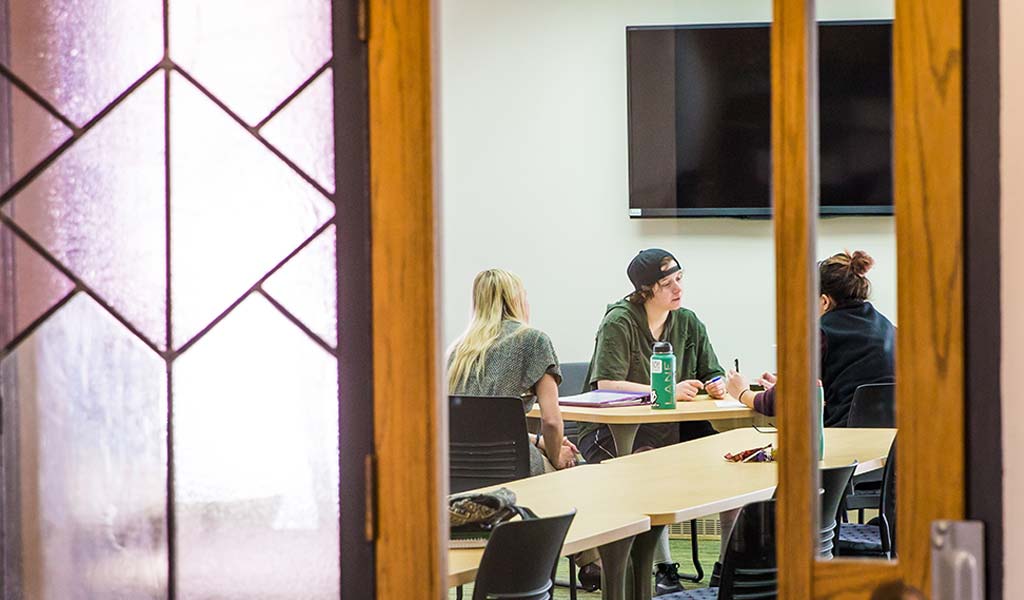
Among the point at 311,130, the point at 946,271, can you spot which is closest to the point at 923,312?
the point at 946,271

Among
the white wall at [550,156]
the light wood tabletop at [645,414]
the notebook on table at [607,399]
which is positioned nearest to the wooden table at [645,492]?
the light wood tabletop at [645,414]

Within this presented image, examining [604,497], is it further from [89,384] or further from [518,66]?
[518,66]

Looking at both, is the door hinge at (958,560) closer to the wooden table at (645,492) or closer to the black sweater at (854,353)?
the wooden table at (645,492)

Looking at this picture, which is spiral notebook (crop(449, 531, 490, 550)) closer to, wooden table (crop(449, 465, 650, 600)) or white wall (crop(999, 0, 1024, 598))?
wooden table (crop(449, 465, 650, 600))

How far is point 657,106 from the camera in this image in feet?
24.5

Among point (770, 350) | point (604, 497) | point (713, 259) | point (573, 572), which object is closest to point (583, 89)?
point (713, 259)

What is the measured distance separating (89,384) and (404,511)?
0.59 meters

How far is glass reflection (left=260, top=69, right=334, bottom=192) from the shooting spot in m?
2.08

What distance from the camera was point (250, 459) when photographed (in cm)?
210

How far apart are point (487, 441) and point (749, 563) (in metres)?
1.32

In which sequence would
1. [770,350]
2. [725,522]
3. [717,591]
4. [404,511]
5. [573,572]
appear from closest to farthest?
1. [404,511]
2. [717,591]
3. [725,522]
4. [573,572]
5. [770,350]

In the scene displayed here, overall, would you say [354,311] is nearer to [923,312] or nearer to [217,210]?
[217,210]

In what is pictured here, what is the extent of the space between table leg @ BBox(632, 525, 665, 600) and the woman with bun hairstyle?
0.76 metres

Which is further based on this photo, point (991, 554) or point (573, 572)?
point (573, 572)
